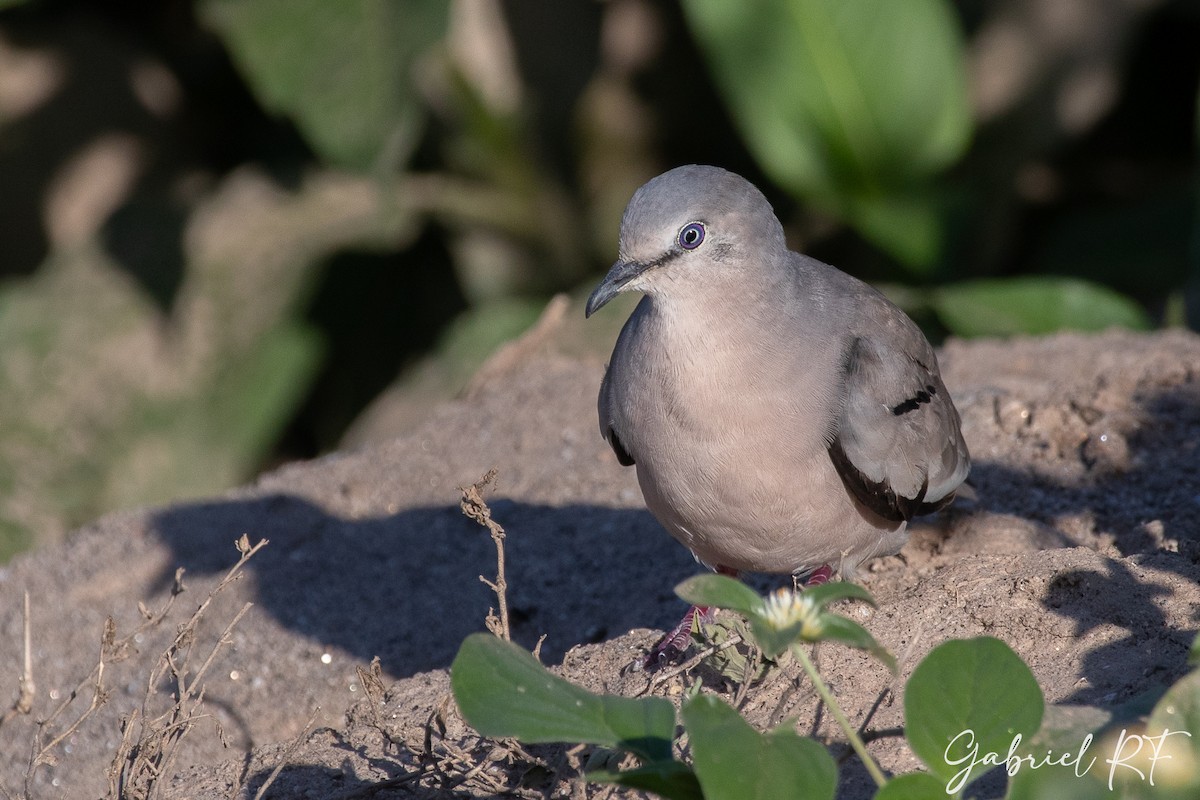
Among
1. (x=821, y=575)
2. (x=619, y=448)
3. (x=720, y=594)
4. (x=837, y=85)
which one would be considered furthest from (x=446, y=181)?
(x=720, y=594)

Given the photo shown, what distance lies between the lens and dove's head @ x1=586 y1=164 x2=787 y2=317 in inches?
149

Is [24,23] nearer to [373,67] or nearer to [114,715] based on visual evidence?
[373,67]

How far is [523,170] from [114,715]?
416 centimetres

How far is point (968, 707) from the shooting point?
2.79 meters

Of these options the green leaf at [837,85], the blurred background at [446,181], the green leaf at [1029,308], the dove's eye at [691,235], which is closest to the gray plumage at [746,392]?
the dove's eye at [691,235]

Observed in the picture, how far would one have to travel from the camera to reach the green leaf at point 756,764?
2588 mm

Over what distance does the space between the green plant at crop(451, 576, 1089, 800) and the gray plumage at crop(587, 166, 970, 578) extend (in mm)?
878

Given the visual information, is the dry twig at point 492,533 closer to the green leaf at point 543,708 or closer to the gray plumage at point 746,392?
the green leaf at point 543,708

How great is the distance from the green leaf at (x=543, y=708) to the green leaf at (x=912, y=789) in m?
0.46

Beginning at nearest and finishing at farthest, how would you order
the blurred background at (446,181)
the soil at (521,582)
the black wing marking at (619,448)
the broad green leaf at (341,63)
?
the soil at (521,582) → the black wing marking at (619,448) → the broad green leaf at (341,63) → the blurred background at (446,181)

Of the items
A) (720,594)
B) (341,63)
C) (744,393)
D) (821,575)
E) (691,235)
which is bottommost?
(821,575)

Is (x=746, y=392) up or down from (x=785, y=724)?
up

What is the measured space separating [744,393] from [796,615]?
100cm

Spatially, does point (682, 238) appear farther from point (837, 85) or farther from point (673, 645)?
point (837, 85)
